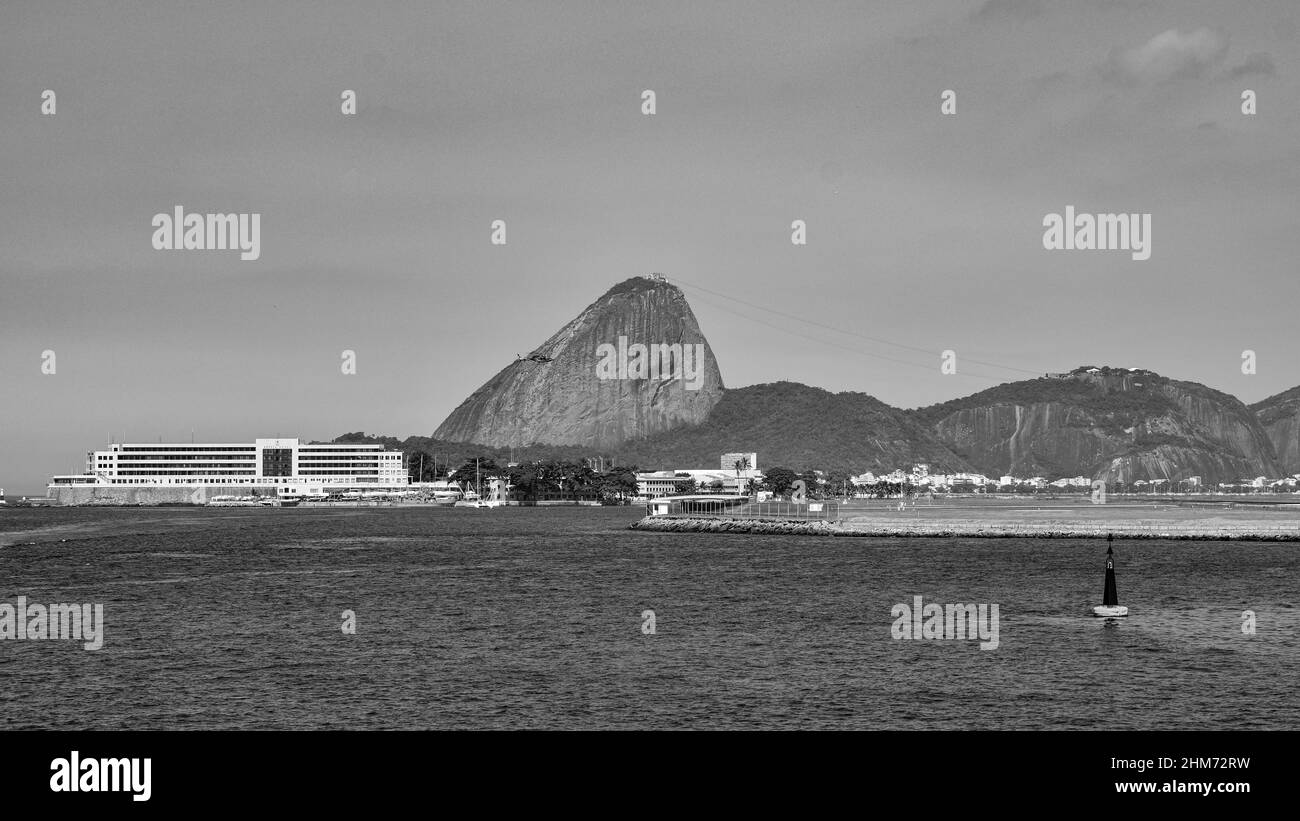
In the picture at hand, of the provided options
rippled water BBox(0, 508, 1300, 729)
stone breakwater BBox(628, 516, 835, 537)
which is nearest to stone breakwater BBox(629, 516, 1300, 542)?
stone breakwater BBox(628, 516, 835, 537)

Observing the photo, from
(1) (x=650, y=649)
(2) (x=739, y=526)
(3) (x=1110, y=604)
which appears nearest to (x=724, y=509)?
(2) (x=739, y=526)

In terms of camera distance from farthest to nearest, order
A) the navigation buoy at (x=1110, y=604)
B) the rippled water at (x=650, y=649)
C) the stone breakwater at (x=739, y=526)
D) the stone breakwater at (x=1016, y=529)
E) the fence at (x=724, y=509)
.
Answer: the fence at (x=724, y=509) → the stone breakwater at (x=739, y=526) → the stone breakwater at (x=1016, y=529) → the navigation buoy at (x=1110, y=604) → the rippled water at (x=650, y=649)

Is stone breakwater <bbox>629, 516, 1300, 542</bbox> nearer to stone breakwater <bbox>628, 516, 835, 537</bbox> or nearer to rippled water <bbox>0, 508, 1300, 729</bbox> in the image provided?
stone breakwater <bbox>628, 516, 835, 537</bbox>

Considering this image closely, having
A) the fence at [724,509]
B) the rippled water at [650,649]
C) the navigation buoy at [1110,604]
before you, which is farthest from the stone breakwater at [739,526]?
the navigation buoy at [1110,604]

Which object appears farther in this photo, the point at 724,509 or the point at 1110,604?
the point at 724,509

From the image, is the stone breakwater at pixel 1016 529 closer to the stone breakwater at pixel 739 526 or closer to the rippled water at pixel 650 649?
the stone breakwater at pixel 739 526

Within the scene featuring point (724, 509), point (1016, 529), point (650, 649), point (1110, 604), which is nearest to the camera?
point (650, 649)

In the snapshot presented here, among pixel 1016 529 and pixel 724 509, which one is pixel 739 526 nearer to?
pixel 1016 529
